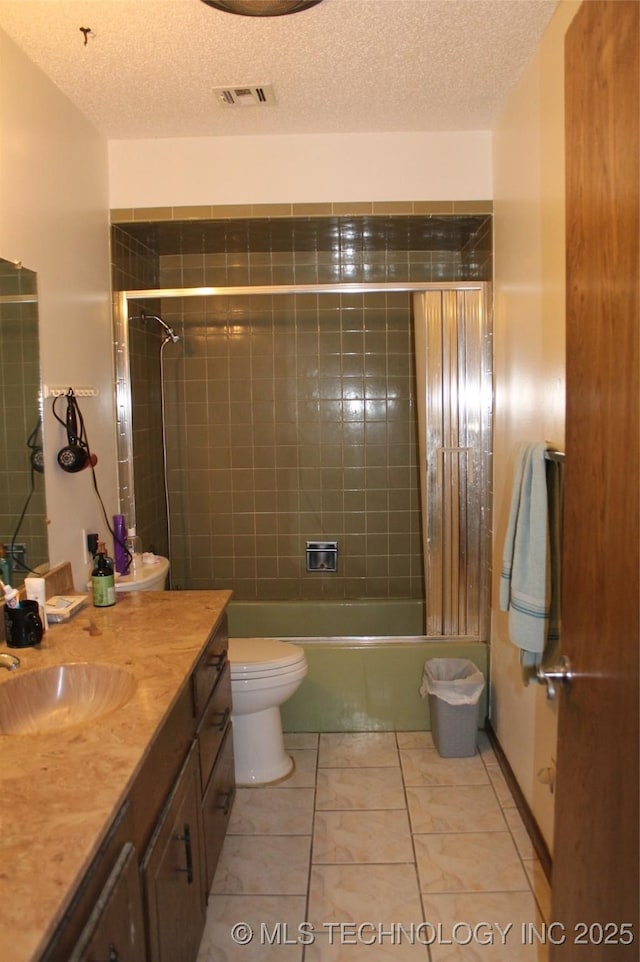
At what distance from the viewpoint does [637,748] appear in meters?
0.96

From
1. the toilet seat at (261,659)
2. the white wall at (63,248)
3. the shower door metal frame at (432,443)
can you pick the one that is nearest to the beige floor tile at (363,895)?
the toilet seat at (261,659)

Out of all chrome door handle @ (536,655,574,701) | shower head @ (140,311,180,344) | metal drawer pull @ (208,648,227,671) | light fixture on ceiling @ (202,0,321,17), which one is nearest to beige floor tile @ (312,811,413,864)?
metal drawer pull @ (208,648,227,671)

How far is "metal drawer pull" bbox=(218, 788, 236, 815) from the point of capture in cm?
220

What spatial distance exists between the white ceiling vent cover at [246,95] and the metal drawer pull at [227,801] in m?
2.38

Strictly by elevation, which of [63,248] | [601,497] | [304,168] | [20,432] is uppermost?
[304,168]

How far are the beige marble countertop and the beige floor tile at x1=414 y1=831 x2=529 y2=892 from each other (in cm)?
105

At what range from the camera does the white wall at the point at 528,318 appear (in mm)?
2139

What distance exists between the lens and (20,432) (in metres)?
2.16

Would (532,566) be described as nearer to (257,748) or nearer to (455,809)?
(455,809)

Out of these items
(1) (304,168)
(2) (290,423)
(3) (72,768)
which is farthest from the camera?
(2) (290,423)

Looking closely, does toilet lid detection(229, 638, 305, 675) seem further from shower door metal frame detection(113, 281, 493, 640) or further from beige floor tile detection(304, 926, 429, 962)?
beige floor tile detection(304, 926, 429, 962)

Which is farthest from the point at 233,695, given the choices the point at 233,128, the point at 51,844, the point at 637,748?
the point at 233,128

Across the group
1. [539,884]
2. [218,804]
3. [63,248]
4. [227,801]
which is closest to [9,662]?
[218,804]

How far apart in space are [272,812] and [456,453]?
1.64 meters
